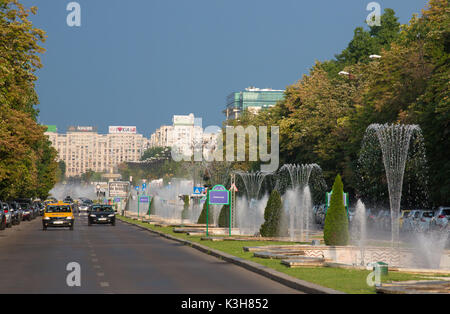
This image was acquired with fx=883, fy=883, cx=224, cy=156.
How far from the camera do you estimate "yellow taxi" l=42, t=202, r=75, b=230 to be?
5875 centimetres

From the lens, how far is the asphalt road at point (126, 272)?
18422 mm

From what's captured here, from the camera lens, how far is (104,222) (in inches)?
2709

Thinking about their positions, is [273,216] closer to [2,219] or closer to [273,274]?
[273,274]

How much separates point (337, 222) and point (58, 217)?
30688mm

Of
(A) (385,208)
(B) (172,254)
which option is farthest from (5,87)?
(A) (385,208)

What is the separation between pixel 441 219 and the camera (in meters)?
46.2

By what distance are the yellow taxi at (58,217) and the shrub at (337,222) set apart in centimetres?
2955

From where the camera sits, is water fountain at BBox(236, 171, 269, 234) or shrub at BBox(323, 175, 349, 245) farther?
water fountain at BBox(236, 171, 269, 234)

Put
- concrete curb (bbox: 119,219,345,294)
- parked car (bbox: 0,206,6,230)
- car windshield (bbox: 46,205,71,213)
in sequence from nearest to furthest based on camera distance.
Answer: concrete curb (bbox: 119,219,345,294), parked car (bbox: 0,206,6,230), car windshield (bbox: 46,205,71,213)

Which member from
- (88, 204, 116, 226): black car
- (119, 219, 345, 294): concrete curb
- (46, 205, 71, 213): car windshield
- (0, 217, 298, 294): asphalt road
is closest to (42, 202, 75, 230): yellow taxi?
(46, 205, 71, 213): car windshield

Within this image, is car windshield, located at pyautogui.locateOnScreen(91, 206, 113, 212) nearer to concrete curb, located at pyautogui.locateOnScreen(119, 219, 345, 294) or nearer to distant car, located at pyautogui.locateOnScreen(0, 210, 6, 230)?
distant car, located at pyautogui.locateOnScreen(0, 210, 6, 230)

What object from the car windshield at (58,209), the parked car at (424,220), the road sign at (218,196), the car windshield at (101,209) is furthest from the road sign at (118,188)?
the road sign at (218,196)

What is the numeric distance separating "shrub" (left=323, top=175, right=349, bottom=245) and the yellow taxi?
96.9 ft

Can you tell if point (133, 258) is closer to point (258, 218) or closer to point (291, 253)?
point (291, 253)
